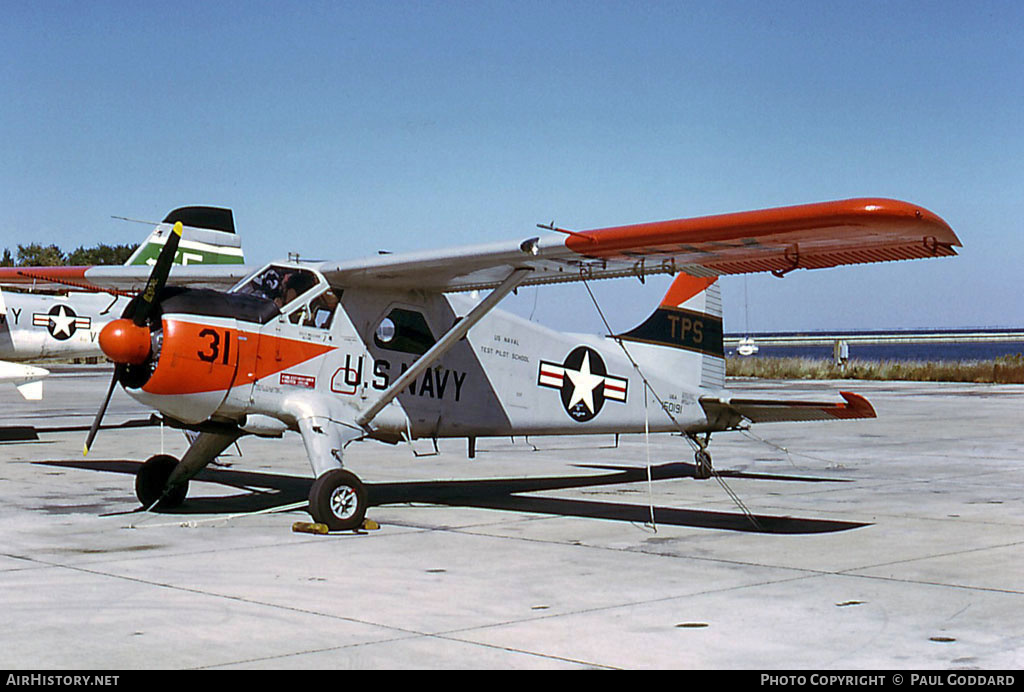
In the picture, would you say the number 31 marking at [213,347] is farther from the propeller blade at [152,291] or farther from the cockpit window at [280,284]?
the cockpit window at [280,284]

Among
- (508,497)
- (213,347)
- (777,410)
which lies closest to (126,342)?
(213,347)

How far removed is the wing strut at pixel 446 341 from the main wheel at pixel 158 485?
2.06 metres

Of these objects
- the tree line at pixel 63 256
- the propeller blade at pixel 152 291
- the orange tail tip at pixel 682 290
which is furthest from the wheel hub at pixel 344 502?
the tree line at pixel 63 256

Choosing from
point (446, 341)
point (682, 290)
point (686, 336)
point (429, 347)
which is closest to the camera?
point (446, 341)

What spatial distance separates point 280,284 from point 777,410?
5762mm

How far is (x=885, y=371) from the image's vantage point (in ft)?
157

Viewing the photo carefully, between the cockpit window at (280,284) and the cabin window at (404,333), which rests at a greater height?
the cockpit window at (280,284)

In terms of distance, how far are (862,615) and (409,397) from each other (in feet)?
19.1

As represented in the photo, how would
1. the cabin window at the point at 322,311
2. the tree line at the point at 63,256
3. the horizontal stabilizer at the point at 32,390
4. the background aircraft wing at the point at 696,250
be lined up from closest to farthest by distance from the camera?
the background aircraft wing at the point at 696,250, the cabin window at the point at 322,311, the horizontal stabilizer at the point at 32,390, the tree line at the point at 63,256

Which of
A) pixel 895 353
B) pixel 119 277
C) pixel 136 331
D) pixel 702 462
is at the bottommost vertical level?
pixel 702 462

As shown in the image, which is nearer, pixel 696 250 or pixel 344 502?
pixel 696 250

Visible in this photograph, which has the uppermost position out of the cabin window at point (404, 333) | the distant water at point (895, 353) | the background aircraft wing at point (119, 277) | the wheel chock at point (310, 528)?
the distant water at point (895, 353)

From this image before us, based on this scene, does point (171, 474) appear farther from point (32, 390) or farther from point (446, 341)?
point (32, 390)

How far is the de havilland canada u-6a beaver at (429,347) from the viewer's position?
9.16 metres
